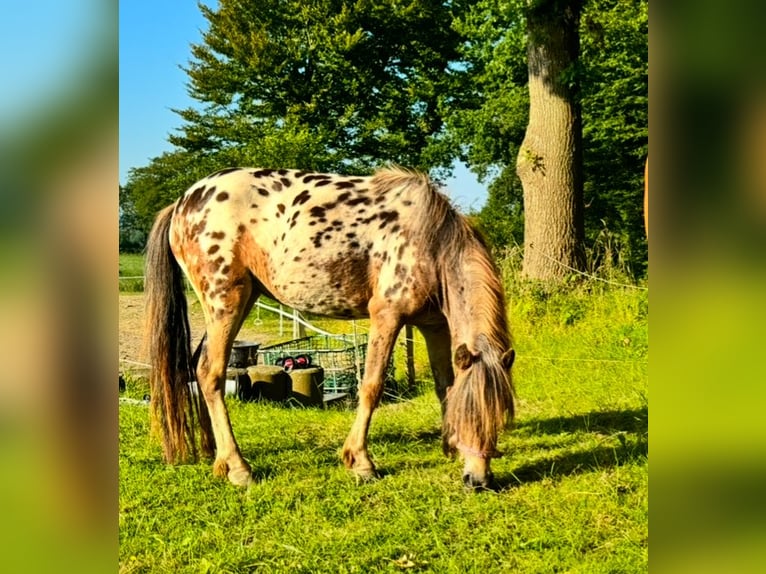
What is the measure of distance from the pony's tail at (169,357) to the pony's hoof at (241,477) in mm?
283

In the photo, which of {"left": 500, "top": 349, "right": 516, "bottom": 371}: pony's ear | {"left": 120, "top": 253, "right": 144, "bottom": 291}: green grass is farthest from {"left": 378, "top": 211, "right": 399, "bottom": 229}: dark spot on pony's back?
{"left": 120, "top": 253, "right": 144, "bottom": 291}: green grass

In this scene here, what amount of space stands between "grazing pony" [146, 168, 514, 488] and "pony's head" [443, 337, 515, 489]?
0.19 meters

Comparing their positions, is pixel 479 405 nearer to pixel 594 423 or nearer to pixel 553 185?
pixel 594 423

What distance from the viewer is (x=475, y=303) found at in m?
2.75

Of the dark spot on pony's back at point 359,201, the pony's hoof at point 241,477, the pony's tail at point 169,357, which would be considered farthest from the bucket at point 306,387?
the dark spot on pony's back at point 359,201

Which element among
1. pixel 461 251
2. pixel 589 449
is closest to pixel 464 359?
pixel 461 251

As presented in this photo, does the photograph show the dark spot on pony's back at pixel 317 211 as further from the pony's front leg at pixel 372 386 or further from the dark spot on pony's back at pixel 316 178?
the pony's front leg at pixel 372 386

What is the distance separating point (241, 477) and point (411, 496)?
2.67ft

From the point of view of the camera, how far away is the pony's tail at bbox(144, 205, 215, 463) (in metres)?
3.00

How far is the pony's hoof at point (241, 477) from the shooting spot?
2.84 meters

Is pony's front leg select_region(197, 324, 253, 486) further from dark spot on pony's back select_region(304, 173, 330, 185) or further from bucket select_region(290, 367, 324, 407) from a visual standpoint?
bucket select_region(290, 367, 324, 407)
